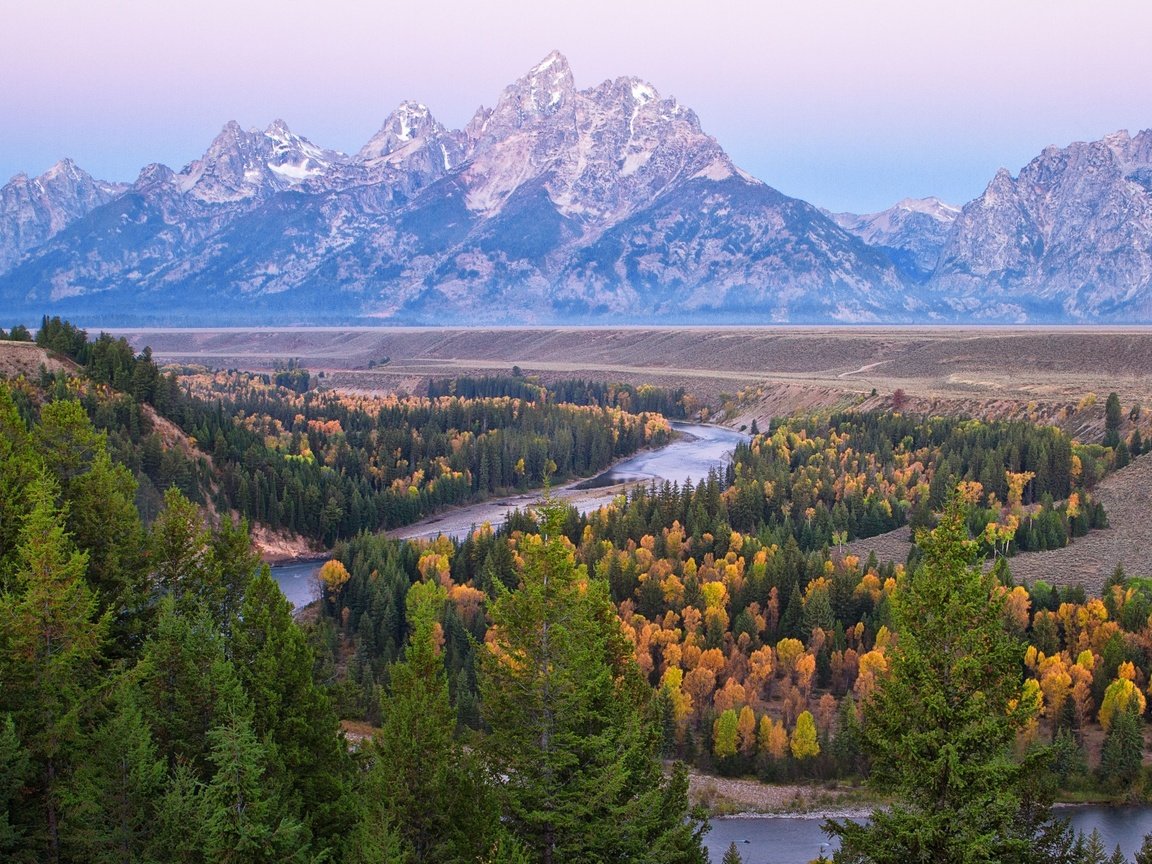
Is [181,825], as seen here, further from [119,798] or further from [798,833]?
[798,833]

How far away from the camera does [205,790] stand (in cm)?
2358

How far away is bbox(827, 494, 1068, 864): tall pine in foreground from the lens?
2084 centimetres

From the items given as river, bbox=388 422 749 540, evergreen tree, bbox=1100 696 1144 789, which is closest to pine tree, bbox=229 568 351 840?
evergreen tree, bbox=1100 696 1144 789

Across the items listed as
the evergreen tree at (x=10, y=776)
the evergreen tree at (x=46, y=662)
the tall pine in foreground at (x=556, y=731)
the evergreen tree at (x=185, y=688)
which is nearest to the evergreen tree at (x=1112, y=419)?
the tall pine in foreground at (x=556, y=731)

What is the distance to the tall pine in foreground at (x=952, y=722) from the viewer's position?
68.4ft

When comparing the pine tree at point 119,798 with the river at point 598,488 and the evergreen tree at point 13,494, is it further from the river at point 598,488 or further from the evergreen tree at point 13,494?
the river at point 598,488

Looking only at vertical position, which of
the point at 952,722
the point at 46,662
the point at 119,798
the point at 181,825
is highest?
the point at 952,722

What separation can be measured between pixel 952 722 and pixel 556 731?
8.48m

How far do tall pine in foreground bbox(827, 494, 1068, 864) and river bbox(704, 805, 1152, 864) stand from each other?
1230 inches

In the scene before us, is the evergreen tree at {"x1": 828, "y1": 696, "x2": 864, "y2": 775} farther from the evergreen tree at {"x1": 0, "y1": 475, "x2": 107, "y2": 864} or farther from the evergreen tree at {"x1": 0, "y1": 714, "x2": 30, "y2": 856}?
the evergreen tree at {"x1": 0, "y1": 714, "x2": 30, "y2": 856}

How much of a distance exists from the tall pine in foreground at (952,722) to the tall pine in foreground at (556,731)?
5.39m

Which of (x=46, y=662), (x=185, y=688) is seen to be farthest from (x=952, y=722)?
(x=46, y=662)

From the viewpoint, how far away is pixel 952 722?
21.3 m

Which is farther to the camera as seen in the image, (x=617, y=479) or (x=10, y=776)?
(x=617, y=479)
